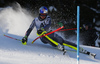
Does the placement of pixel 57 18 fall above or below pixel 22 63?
above

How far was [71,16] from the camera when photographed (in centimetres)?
1210

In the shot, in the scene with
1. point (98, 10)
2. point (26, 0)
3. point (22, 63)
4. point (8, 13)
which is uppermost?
point (26, 0)

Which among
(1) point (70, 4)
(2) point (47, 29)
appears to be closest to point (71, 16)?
(1) point (70, 4)

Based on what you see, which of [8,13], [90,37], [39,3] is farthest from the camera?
[39,3]

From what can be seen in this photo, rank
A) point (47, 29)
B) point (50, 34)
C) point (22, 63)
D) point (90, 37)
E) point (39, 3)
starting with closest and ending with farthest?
point (22, 63) → point (50, 34) → point (47, 29) → point (90, 37) → point (39, 3)

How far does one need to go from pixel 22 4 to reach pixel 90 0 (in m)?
5.64

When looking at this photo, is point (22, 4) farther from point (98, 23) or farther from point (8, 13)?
point (98, 23)

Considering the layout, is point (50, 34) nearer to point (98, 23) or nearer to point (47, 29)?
point (47, 29)

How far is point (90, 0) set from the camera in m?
12.3

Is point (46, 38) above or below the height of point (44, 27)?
below

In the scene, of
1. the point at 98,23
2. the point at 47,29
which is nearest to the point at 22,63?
the point at 47,29

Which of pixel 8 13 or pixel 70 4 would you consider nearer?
pixel 8 13

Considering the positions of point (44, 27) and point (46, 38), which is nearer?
point (46, 38)

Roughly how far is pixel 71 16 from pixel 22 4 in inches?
162
